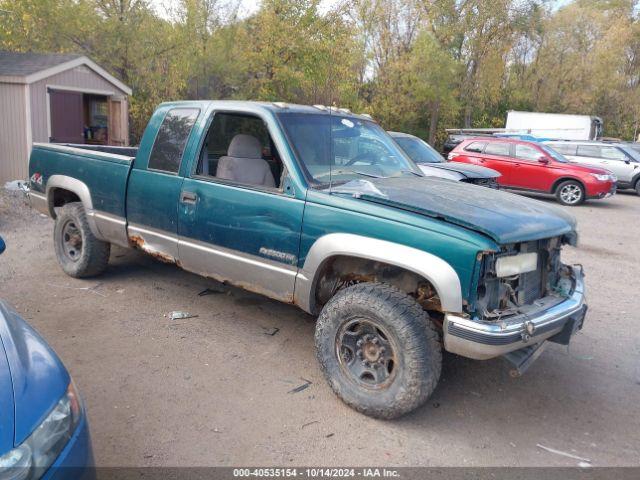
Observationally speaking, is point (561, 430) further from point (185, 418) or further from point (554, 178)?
point (554, 178)

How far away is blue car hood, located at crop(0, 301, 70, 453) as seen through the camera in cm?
201

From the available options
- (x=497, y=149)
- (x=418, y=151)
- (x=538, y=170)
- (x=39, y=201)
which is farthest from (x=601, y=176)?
(x=39, y=201)

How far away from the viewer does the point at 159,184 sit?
4.79 meters

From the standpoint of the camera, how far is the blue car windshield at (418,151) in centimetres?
1123

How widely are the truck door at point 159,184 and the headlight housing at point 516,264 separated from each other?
8.92ft

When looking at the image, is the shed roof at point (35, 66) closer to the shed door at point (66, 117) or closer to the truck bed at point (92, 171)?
the shed door at point (66, 117)

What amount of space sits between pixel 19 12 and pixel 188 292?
1457 centimetres

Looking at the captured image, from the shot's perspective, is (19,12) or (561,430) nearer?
(561,430)

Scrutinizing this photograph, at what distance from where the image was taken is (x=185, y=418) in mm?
3490

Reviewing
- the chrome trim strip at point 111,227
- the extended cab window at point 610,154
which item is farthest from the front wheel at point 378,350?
the extended cab window at point 610,154

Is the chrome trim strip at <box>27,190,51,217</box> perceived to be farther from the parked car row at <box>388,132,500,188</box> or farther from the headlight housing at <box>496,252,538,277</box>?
the parked car row at <box>388,132,500,188</box>

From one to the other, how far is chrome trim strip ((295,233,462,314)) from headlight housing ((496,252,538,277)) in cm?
32

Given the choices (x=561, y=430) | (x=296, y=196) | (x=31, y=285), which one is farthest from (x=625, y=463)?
(x=31, y=285)

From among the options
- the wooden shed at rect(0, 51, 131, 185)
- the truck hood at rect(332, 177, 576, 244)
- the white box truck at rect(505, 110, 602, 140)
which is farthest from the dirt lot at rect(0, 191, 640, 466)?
the white box truck at rect(505, 110, 602, 140)
